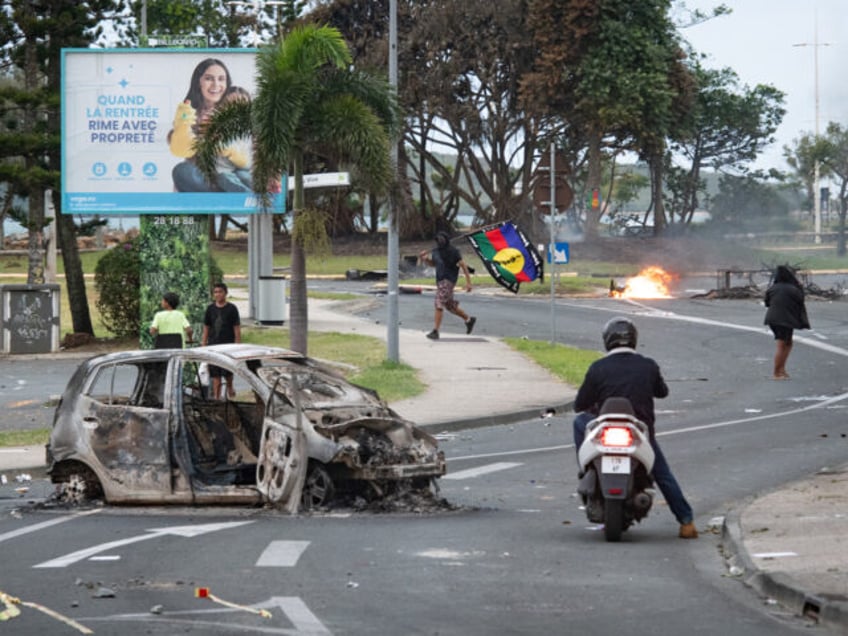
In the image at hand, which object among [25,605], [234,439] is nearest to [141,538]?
[234,439]

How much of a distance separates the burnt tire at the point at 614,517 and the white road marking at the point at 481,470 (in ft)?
15.3

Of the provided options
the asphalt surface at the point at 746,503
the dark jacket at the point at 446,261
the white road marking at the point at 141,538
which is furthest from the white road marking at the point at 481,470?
the dark jacket at the point at 446,261

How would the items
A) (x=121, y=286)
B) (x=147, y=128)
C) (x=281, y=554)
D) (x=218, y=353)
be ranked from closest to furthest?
(x=281, y=554)
(x=218, y=353)
(x=147, y=128)
(x=121, y=286)

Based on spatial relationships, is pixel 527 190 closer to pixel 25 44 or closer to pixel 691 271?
pixel 691 271

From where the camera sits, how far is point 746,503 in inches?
548

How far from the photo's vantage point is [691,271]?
59.2m

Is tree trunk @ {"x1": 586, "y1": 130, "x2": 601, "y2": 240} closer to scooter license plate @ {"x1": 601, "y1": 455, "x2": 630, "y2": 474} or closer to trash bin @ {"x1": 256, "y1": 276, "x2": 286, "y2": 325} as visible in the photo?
trash bin @ {"x1": 256, "y1": 276, "x2": 286, "y2": 325}

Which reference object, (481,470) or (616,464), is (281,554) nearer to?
(616,464)

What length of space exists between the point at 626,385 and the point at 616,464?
0.76 m

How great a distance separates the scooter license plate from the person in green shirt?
11415 millimetres

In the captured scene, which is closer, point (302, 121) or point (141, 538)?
point (141, 538)

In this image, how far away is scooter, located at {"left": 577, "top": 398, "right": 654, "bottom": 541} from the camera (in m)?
11.5

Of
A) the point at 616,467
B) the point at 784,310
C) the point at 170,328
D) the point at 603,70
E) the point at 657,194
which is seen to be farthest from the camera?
the point at 657,194

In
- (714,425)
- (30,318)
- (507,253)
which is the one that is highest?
(507,253)
